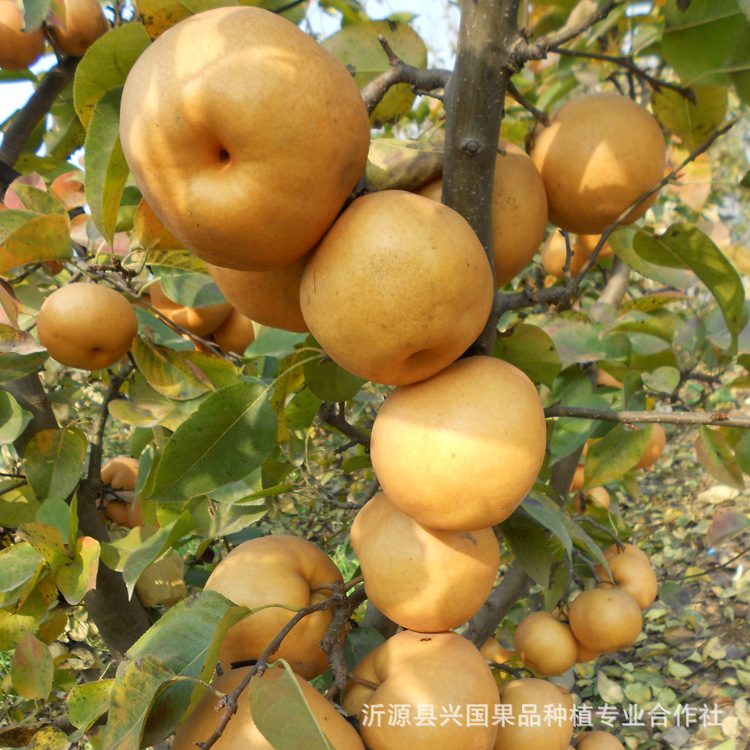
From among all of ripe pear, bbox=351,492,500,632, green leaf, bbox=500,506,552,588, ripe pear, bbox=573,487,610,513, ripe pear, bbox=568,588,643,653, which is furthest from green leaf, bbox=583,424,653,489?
ripe pear, bbox=573,487,610,513

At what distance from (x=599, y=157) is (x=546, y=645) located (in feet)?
3.54

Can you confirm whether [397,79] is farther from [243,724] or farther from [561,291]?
[243,724]

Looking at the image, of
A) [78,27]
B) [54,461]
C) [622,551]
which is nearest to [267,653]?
[54,461]

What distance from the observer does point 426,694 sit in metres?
0.75

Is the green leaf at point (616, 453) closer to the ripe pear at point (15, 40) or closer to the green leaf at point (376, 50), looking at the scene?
the green leaf at point (376, 50)

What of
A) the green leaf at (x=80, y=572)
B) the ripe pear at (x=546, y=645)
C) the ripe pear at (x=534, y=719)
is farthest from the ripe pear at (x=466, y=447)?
the ripe pear at (x=546, y=645)

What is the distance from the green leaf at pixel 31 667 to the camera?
1.21m

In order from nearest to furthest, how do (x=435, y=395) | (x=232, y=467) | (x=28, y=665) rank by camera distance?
1. (x=435, y=395)
2. (x=232, y=467)
3. (x=28, y=665)

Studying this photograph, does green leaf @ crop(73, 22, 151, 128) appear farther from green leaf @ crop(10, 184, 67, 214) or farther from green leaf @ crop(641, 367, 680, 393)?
green leaf @ crop(641, 367, 680, 393)

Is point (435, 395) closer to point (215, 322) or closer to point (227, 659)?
point (227, 659)

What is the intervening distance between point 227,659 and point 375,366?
1.62ft

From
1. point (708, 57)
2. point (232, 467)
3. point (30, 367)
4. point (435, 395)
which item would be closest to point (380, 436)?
point (435, 395)

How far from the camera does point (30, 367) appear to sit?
1.26m

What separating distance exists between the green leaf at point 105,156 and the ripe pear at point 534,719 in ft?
3.01
